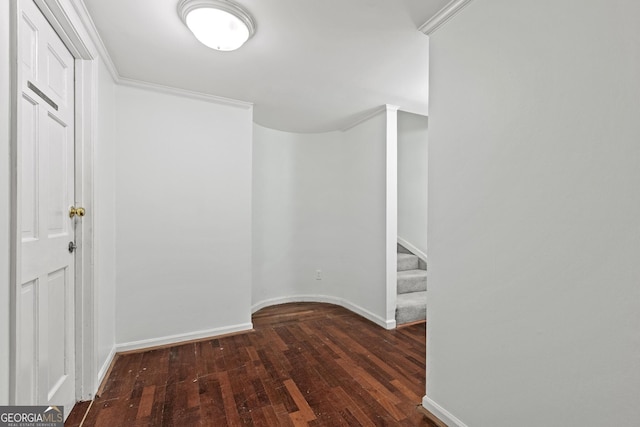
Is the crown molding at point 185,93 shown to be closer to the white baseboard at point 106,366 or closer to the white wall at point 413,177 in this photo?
the white baseboard at point 106,366

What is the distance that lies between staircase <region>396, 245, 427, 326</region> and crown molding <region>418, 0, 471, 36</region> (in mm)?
2560

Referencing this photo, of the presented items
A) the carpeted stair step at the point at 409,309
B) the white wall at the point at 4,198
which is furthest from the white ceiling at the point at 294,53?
the carpeted stair step at the point at 409,309

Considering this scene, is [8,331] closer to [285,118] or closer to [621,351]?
[621,351]

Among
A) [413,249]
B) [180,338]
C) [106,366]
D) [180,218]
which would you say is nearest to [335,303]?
[413,249]

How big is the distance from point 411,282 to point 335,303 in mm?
1036

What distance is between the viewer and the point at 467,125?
1557mm

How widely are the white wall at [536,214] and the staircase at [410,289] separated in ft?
4.79

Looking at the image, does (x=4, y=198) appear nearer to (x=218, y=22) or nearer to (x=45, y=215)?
→ (x=45, y=215)

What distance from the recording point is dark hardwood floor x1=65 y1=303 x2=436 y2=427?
5.59ft

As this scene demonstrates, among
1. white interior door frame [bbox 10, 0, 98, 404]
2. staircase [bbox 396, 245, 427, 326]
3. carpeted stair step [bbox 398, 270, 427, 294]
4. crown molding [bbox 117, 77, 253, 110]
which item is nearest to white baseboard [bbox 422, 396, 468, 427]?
staircase [bbox 396, 245, 427, 326]

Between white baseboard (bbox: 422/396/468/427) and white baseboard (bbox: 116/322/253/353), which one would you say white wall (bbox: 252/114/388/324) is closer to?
white baseboard (bbox: 116/322/253/353)

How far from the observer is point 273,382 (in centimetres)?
205

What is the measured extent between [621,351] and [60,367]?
8.46 ft

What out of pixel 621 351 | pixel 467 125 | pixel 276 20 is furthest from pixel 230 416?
pixel 276 20
